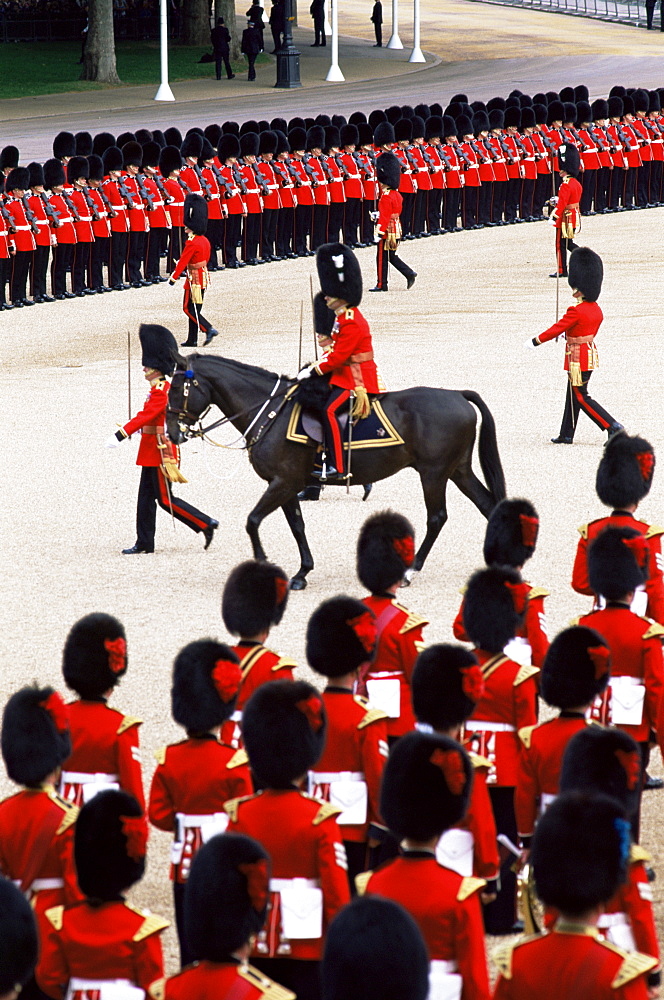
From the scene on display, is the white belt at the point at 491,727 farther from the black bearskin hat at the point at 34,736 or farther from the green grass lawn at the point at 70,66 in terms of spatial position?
the green grass lawn at the point at 70,66

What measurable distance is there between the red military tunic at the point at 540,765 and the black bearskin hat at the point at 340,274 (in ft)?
14.4

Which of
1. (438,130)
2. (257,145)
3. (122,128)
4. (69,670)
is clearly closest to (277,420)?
(69,670)

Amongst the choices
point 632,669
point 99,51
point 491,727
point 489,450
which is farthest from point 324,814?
point 99,51

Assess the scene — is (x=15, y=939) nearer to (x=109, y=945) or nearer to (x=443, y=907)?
(x=109, y=945)

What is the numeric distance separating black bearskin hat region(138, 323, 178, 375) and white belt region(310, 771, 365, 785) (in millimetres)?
4498

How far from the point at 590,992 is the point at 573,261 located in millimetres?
8345

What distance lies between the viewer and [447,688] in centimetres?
440

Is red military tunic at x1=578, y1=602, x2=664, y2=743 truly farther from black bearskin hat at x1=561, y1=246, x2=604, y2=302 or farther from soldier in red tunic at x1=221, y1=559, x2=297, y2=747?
black bearskin hat at x1=561, y1=246, x2=604, y2=302

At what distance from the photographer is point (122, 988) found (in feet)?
11.6

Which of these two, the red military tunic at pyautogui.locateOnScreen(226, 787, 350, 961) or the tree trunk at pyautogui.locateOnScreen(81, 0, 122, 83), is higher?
the tree trunk at pyautogui.locateOnScreen(81, 0, 122, 83)

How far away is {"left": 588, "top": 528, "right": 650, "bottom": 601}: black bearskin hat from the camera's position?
17.5 feet

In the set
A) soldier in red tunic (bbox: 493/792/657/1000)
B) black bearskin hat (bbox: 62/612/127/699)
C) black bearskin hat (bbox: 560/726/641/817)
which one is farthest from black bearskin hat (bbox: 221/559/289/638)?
soldier in red tunic (bbox: 493/792/657/1000)

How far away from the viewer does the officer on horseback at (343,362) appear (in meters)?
8.38

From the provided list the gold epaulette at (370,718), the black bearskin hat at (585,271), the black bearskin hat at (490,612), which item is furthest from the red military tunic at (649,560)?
the black bearskin hat at (585,271)
